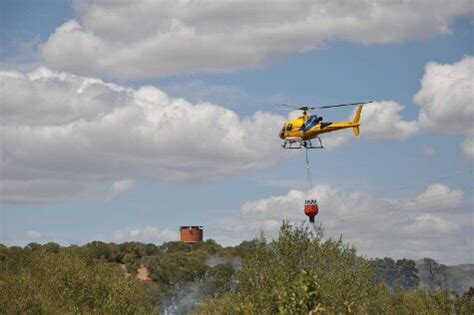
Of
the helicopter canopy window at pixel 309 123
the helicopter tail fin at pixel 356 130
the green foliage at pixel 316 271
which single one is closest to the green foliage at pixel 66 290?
the green foliage at pixel 316 271

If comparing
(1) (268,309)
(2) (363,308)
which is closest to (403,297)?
(2) (363,308)

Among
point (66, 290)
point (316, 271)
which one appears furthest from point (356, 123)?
point (66, 290)

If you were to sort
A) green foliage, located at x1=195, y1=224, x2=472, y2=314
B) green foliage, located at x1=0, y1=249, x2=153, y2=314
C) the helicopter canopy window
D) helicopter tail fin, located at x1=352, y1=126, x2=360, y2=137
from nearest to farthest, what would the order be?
green foliage, located at x1=195, y1=224, x2=472, y2=314 → green foliage, located at x1=0, y1=249, x2=153, y2=314 → the helicopter canopy window → helicopter tail fin, located at x1=352, y1=126, x2=360, y2=137

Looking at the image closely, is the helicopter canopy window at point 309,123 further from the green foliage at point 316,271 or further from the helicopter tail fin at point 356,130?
the green foliage at point 316,271

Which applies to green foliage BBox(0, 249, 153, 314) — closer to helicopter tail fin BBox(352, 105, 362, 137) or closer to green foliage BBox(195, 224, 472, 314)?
green foliage BBox(195, 224, 472, 314)

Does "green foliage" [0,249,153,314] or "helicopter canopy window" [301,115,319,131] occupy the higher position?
"helicopter canopy window" [301,115,319,131]

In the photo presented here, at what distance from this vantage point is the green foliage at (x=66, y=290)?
8975 centimetres

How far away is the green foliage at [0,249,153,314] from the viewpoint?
89750 mm

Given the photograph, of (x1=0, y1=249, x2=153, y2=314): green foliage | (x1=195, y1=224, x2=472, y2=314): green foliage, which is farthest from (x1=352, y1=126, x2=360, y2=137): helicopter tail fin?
(x1=0, y1=249, x2=153, y2=314): green foliage

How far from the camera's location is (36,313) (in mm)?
88625

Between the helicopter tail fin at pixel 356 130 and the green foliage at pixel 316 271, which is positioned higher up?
the helicopter tail fin at pixel 356 130

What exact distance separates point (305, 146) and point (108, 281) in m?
33.6

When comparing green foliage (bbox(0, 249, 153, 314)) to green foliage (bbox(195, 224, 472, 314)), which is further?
green foliage (bbox(0, 249, 153, 314))

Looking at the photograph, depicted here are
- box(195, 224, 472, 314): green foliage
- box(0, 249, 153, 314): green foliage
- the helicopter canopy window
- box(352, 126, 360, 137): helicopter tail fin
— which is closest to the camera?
box(195, 224, 472, 314): green foliage
